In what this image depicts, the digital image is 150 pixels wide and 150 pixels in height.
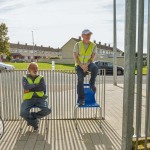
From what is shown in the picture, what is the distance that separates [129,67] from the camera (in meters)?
2.57

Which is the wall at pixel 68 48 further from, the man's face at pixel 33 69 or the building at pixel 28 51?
the man's face at pixel 33 69

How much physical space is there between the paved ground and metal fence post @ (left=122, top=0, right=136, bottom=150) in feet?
6.32

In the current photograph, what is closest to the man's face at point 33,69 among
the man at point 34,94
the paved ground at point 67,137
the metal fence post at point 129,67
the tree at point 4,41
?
the man at point 34,94

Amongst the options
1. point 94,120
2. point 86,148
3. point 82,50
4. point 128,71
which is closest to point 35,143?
point 86,148

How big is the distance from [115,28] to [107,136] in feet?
36.0

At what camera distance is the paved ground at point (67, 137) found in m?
4.46

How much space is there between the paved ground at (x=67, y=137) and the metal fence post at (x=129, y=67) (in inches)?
75.8

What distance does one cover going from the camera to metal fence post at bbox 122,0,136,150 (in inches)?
98.7

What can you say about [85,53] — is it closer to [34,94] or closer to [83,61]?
[83,61]

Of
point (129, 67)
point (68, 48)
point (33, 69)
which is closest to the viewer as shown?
point (129, 67)

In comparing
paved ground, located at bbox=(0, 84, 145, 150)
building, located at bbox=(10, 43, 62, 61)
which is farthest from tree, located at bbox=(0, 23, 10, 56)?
building, located at bbox=(10, 43, 62, 61)

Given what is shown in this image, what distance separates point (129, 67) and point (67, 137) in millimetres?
2808

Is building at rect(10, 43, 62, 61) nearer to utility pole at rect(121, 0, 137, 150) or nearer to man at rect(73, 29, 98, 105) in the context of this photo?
man at rect(73, 29, 98, 105)

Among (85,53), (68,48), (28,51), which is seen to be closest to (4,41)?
(68,48)
